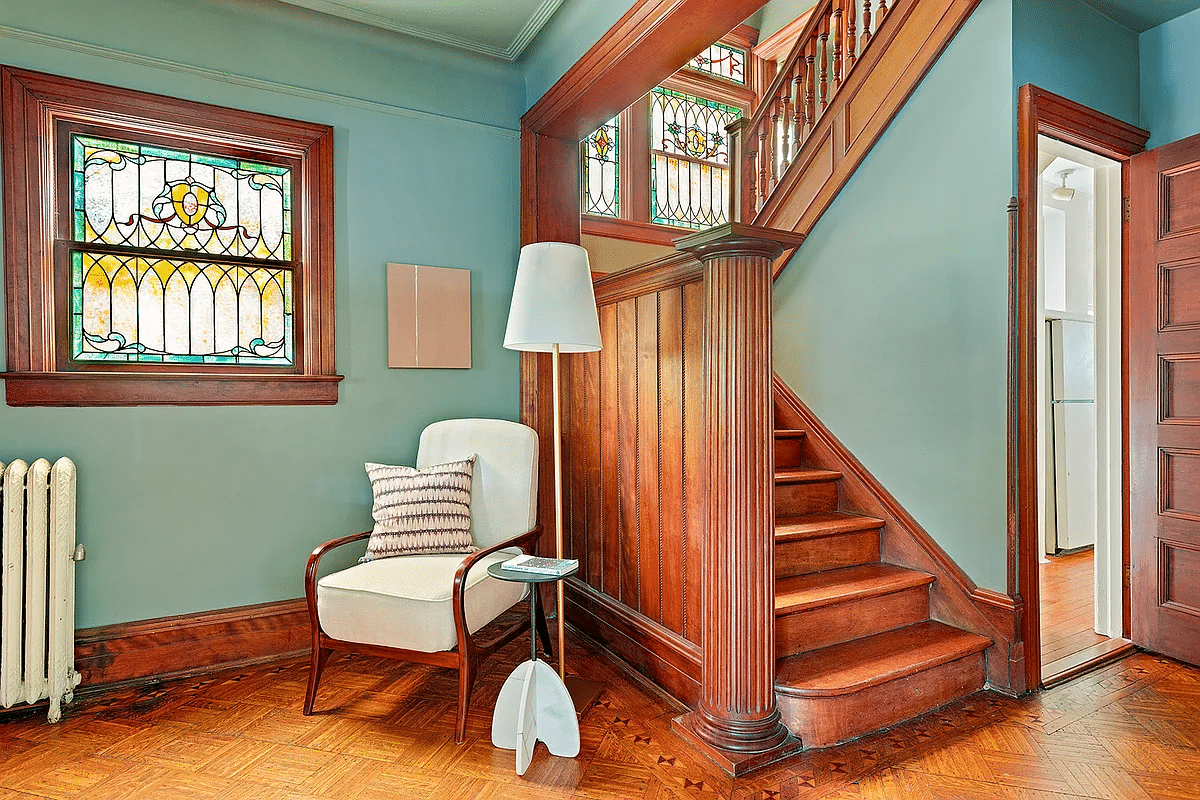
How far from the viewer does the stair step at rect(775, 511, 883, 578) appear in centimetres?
282

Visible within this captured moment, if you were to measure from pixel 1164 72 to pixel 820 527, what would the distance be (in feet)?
8.59

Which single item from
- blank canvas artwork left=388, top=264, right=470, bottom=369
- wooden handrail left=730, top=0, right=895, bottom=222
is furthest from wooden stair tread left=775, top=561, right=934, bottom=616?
wooden handrail left=730, top=0, right=895, bottom=222

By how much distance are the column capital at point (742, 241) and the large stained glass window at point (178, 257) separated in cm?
198

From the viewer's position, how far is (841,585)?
2.70 metres

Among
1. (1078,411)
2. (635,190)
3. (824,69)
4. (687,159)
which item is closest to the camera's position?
(824,69)

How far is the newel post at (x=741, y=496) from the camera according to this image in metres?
2.09

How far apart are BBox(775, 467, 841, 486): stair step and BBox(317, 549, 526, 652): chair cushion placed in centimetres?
143

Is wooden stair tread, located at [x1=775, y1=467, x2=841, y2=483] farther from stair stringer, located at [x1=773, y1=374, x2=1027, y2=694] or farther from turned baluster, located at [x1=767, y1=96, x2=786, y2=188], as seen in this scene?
turned baluster, located at [x1=767, y1=96, x2=786, y2=188]

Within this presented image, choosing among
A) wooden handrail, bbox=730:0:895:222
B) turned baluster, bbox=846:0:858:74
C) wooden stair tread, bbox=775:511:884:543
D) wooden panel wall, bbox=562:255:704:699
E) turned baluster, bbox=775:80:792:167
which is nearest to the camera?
wooden panel wall, bbox=562:255:704:699

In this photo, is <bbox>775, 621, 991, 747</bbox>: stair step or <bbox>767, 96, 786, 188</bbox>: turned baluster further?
<bbox>767, 96, 786, 188</bbox>: turned baluster

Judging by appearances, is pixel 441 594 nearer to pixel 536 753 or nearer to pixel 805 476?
pixel 536 753

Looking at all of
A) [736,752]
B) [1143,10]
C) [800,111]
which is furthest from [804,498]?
[1143,10]

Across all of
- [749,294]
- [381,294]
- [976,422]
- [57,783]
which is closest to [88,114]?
[381,294]

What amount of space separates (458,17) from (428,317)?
138 cm
